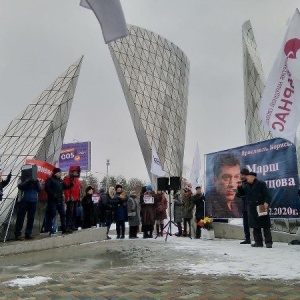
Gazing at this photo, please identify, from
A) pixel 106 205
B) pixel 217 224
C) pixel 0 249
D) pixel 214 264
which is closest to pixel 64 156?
pixel 106 205

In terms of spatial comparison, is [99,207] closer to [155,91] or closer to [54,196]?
[54,196]

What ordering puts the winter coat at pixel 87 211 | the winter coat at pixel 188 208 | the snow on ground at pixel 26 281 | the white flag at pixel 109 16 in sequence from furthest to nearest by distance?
1. the winter coat at pixel 87 211
2. the winter coat at pixel 188 208
3. the snow on ground at pixel 26 281
4. the white flag at pixel 109 16

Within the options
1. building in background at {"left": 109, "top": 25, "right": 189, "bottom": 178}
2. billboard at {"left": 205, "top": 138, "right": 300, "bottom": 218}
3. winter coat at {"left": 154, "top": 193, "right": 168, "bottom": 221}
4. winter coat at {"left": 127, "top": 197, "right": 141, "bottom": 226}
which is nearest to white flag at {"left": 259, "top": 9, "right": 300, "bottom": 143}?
billboard at {"left": 205, "top": 138, "right": 300, "bottom": 218}

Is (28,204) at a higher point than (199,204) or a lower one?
lower

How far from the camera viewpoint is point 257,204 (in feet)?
21.7

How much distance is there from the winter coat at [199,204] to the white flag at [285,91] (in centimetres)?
377

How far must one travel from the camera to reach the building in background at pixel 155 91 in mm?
55594

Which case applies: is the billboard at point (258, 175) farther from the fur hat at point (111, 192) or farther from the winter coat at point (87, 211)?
the winter coat at point (87, 211)

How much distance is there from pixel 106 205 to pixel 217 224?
10.3 ft

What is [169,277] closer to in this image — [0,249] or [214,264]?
[214,264]

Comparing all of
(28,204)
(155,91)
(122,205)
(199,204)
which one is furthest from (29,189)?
(155,91)

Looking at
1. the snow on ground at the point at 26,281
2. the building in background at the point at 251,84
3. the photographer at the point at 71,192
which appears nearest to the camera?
the snow on ground at the point at 26,281

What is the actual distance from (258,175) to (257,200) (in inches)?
55.2

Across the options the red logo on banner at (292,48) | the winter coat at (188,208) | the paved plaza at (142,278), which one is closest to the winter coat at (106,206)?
the winter coat at (188,208)
